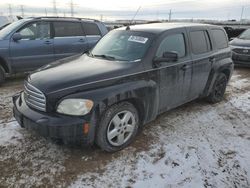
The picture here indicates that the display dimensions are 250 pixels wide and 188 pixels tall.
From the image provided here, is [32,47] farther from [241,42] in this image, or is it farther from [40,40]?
[241,42]

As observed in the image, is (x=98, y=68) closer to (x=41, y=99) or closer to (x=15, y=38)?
(x=41, y=99)

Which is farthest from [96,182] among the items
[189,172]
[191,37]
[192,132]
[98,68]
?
[191,37]

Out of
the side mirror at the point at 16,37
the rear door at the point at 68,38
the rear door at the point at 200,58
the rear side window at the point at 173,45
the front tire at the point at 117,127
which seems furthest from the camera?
the rear door at the point at 68,38

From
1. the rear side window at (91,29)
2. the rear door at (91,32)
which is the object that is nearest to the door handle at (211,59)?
the rear door at (91,32)

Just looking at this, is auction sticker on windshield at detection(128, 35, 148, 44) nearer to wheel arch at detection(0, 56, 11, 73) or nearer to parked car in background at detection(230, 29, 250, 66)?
wheel arch at detection(0, 56, 11, 73)

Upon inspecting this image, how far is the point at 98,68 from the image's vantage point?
11.4ft

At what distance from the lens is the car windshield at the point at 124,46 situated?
3.80 metres

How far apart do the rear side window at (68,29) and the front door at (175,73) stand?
409 centimetres

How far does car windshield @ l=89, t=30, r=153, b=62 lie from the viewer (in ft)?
12.5

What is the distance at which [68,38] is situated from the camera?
7324mm

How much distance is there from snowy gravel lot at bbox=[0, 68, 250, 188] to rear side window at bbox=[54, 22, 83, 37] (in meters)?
3.33

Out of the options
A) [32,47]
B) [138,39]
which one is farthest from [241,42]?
[32,47]

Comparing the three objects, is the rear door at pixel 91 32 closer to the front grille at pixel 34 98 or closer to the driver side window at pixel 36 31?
the driver side window at pixel 36 31

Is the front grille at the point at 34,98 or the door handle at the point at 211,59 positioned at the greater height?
the door handle at the point at 211,59
